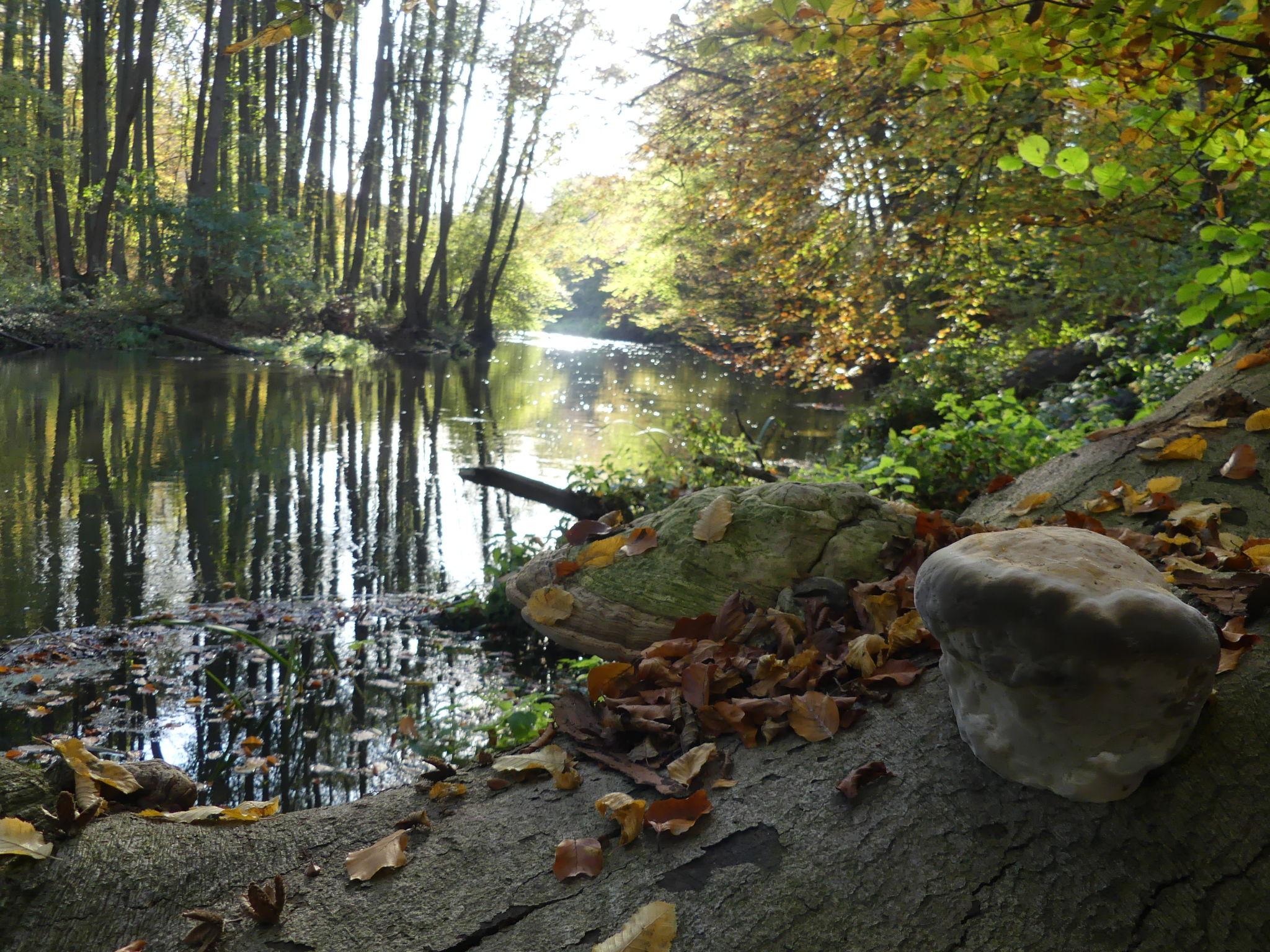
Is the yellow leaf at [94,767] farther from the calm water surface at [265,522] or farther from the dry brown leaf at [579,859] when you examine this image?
the dry brown leaf at [579,859]

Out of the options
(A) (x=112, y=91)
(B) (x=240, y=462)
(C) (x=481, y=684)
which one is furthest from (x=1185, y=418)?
(A) (x=112, y=91)

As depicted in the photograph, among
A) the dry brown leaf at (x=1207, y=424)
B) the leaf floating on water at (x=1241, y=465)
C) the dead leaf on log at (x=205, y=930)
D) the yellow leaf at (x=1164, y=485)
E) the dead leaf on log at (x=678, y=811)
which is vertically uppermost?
the dry brown leaf at (x=1207, y=424)

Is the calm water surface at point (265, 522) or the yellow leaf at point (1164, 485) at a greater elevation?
the yellow leaf at point (1164, 485)

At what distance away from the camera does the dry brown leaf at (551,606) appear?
4.20m

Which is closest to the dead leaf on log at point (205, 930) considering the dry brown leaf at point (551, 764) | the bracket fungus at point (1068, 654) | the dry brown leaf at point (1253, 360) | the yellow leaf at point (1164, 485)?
the dry brown leaf at point (551, 764)

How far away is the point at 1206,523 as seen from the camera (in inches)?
117

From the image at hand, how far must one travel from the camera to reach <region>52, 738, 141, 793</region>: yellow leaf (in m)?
2.44

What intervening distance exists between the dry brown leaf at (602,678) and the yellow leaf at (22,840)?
145cm

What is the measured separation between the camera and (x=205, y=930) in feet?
6.38

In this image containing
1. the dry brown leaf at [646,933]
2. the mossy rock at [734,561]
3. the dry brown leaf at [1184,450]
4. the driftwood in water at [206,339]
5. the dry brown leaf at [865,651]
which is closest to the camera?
the dry brown leaf at [646,933]

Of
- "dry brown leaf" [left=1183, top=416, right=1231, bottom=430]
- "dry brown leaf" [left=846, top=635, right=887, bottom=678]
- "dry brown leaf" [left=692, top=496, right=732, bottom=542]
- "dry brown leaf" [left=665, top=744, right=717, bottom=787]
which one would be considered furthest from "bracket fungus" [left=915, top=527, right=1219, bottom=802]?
"dry brown leaf" [left=1183, top=416, right=1231, bottom=430]

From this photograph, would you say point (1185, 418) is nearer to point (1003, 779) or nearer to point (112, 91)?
point (1003, 779)

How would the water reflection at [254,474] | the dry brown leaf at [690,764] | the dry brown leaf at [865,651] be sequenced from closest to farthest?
the dry brown leaf at [690,764]
the dry brown leaf at [865,651]
the water reflection at [254,474]

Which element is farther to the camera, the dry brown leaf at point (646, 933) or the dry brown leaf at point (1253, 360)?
the dry brown leaf at point (1253, 360)
